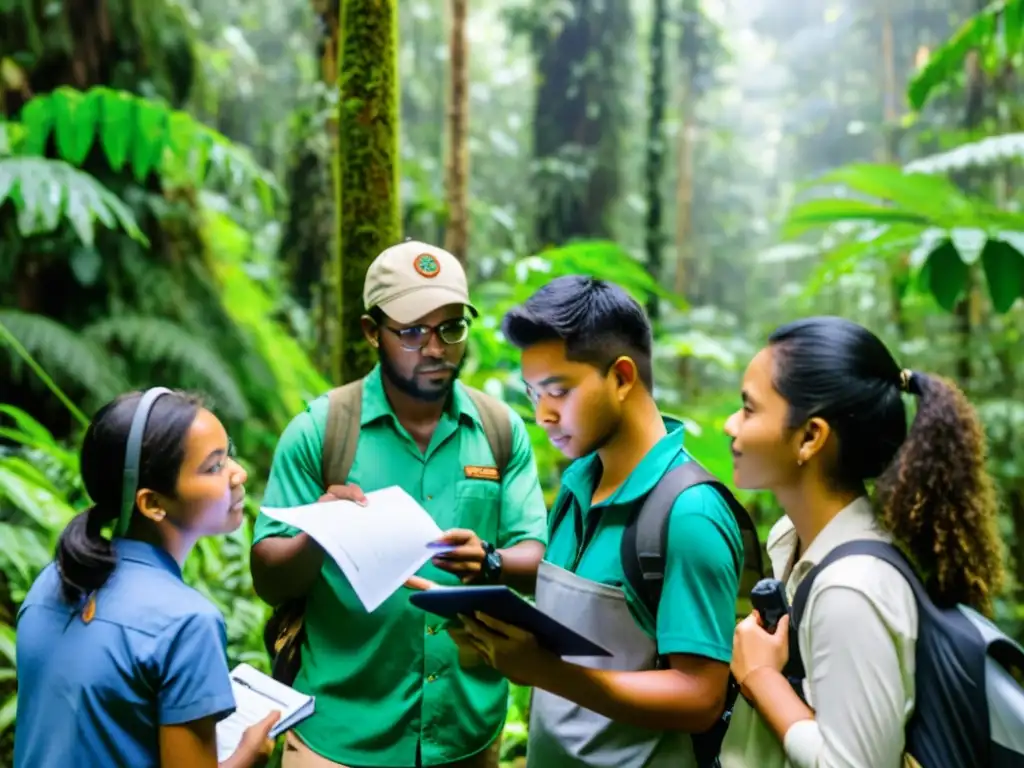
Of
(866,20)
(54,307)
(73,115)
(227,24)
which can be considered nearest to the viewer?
(73,115)

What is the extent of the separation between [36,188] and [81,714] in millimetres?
2740

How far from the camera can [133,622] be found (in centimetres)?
153

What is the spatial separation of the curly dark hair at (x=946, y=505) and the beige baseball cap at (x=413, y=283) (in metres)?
1.21

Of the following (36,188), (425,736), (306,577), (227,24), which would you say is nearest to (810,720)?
(425,736)

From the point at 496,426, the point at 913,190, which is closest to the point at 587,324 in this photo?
the point at 496,426

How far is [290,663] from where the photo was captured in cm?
224

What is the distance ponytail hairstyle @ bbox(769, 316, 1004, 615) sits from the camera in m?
1.51

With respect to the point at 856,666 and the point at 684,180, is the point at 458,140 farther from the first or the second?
the point at 684,180

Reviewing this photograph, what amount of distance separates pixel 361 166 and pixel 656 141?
913 cm

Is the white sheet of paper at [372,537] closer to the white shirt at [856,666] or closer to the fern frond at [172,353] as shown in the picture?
the white shirt at [856,666]

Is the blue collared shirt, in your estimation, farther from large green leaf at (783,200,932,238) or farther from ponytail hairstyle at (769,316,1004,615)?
large green leaf at (783,200,932,238)

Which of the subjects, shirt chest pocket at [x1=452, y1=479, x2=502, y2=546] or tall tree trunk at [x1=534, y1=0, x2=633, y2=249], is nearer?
shirt chest pocket at [x1=452, y1=479, x2=502, y2=546]

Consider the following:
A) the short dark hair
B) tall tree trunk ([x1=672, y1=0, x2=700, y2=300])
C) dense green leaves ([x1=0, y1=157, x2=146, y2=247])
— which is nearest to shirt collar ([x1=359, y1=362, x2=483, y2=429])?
the short dark hair

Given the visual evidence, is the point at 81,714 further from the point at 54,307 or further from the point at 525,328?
the point at 54,307
